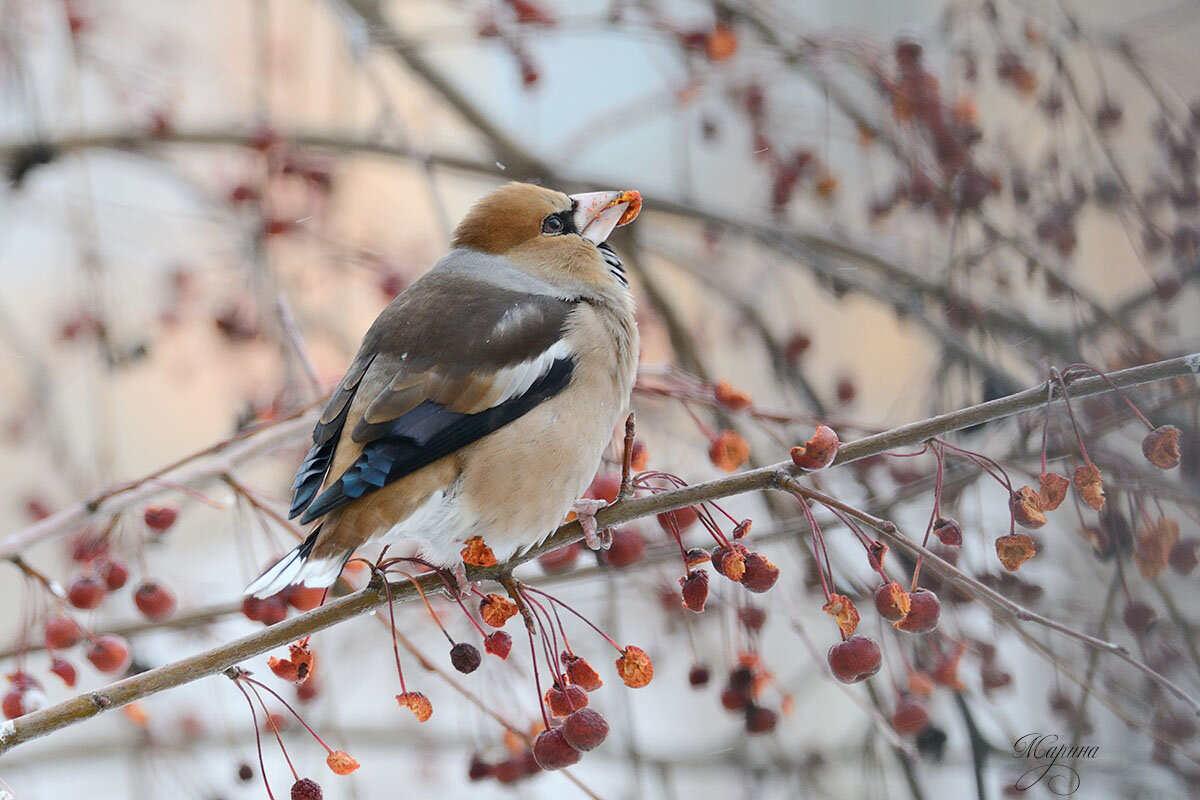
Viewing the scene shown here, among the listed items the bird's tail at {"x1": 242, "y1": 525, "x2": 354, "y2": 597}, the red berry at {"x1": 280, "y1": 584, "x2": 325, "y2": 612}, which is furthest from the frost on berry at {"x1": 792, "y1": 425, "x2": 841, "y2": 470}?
the red berry at {"x1": 280, "y1": 584, "x2": 325, "y2": 612}

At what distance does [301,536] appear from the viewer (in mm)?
1283

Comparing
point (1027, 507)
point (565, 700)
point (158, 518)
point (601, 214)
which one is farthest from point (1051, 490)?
point (158, 518)

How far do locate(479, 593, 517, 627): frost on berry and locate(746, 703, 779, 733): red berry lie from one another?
1.33 feet

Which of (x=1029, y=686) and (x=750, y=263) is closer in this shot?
(x=1029, y=686)

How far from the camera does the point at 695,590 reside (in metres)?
1.09

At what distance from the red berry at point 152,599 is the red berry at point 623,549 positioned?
0.56 m

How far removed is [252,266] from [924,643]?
1.41 meters

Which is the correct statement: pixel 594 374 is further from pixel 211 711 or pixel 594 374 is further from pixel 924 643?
pixel 211 711

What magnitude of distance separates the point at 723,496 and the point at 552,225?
773mm

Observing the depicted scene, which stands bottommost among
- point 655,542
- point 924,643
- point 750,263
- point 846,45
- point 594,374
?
point 750,263

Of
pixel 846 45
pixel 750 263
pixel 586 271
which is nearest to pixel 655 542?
pixel 586 271

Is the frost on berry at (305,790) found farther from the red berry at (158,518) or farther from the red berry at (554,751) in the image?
the red berry at (158,518)

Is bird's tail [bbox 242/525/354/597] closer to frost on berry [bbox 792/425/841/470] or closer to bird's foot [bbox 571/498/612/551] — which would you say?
bird's foot [bbox 571/498/612/551]

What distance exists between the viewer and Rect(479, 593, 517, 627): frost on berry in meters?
1.12
